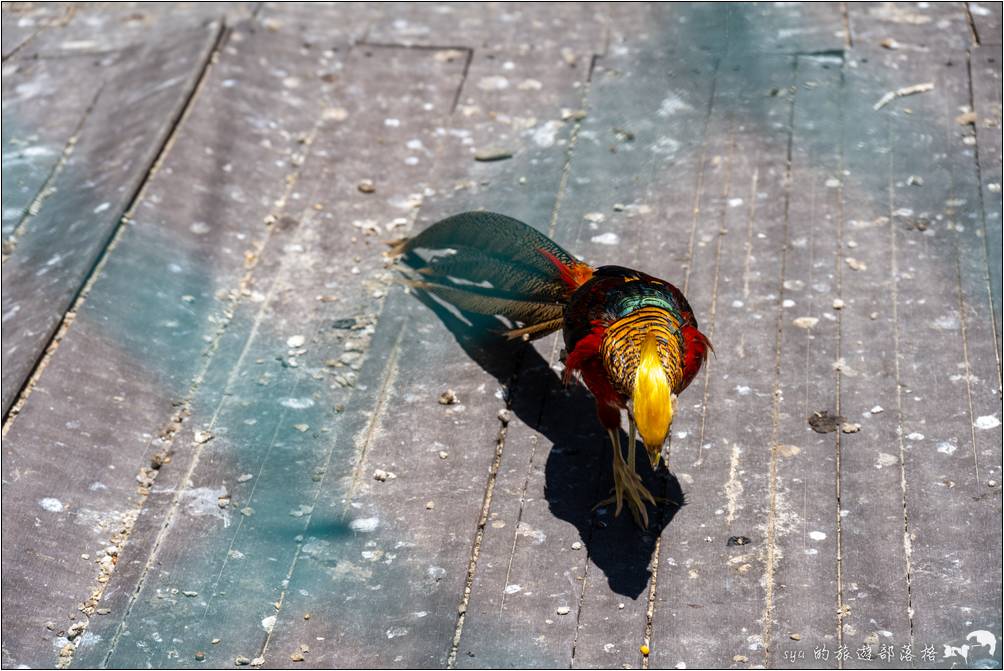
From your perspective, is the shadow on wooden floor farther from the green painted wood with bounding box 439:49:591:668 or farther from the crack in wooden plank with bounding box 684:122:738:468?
the crack in wooden plank with bounding box 684:122:738:468

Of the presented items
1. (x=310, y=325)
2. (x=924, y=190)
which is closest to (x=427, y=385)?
(x=310, y=325)

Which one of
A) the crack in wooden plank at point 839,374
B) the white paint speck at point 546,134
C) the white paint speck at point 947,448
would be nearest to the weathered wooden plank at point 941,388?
the white paint speck at point 947,448

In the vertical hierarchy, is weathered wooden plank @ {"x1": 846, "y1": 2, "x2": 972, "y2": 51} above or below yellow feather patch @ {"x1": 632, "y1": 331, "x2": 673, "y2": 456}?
below

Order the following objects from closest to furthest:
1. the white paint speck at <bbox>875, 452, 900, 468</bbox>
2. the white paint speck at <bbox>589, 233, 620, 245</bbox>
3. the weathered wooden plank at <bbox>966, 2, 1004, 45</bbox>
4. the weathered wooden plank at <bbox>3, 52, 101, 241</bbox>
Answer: the white paint speck at <bbox>875, 452, 900, 468</bbox> → the white paint speck at <bbox>589, 233, 620, 245</bbox> → the weathered wooden plank at <bbox>3, 52, 101, 241</bbox> → the weathered wooden plank at <bbox>966, 2, 1004, 45</bbox>

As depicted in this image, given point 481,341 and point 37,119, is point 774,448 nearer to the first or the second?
point 481,341

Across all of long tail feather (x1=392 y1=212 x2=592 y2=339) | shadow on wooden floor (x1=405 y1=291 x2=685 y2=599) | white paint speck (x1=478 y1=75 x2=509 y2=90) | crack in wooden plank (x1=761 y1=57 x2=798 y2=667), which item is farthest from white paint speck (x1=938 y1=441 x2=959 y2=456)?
white paint speck (x1=478 y1=75 x2=509 y2=90)

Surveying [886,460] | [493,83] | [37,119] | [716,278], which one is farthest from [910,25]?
[37,119]

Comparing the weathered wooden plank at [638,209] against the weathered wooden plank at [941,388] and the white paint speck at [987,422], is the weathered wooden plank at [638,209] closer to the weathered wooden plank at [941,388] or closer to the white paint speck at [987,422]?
the weathered wooden plank at [941,388]

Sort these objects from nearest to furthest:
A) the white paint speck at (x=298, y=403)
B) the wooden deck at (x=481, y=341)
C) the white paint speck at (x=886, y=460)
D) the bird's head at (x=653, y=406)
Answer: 1. the bird's head at (x=653, y=406)
2. the wooden deck at (x=481, y=341)
3. the white paint speck at (x=886, y=460)
4. the white paint speck at (x=298, y=403)
